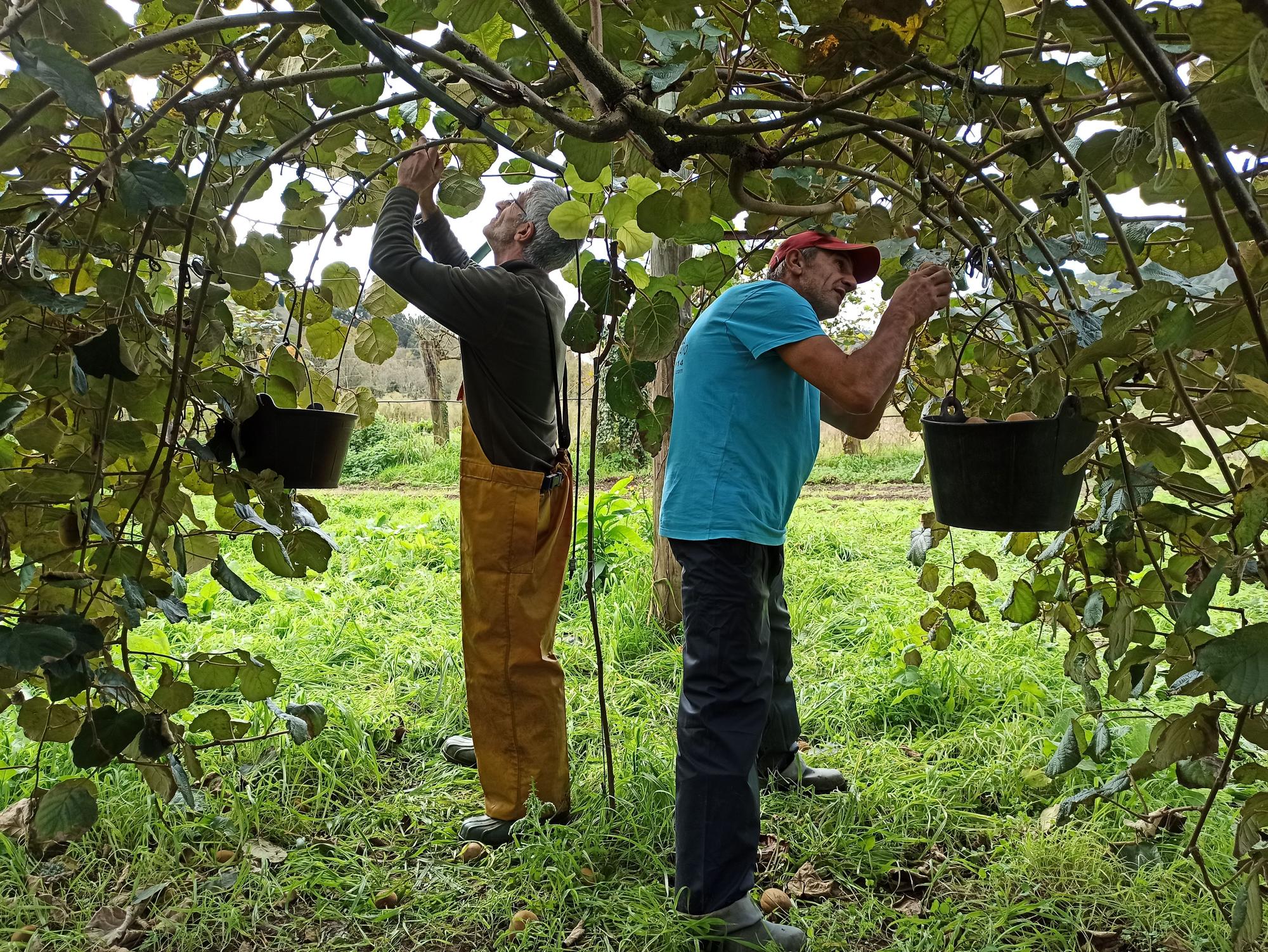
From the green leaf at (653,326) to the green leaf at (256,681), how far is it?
81cm

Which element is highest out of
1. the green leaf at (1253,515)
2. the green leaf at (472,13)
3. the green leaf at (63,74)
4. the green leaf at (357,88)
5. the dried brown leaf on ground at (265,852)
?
the green leaf at (472,13)

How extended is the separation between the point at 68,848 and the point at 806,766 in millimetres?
2016

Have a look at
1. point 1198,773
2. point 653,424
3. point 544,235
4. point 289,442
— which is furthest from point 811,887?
point 544,235

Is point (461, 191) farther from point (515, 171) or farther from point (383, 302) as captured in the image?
point (383, 302)

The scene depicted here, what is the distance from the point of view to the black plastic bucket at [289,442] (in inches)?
57.9

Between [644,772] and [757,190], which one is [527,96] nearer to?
[757,190]

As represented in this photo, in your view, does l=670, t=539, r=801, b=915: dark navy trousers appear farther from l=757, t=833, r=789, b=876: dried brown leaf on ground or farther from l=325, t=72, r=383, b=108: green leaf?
l=325, t=72, r=383, b=108: green leaf

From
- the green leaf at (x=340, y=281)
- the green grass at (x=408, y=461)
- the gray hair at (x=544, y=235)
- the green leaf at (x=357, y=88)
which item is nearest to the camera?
the green leaf at (x=357, y=88)

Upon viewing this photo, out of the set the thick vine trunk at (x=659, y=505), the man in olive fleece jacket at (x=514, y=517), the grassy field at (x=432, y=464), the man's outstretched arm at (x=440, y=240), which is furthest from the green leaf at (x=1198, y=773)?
the grassy field at (x=432, y=464)

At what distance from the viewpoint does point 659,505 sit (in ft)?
11.1

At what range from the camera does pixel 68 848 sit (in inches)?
84.2

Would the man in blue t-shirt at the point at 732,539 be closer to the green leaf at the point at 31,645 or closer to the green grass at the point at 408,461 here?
the green leaf at the point at 31,645

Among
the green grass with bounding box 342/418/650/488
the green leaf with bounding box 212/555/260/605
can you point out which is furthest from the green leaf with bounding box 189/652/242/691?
the green grass with bounding box 342/418/650/488

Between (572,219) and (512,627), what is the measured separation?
1153 mm
